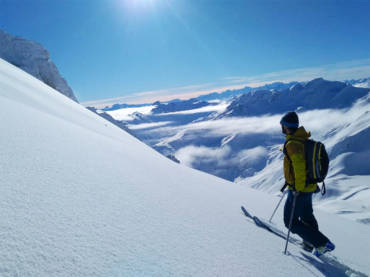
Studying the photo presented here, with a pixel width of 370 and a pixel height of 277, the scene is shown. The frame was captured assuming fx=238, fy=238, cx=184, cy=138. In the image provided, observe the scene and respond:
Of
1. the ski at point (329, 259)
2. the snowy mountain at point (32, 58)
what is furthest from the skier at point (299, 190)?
the snowy mountain at point (32, 58)

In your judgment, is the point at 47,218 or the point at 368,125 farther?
the point at 368,125

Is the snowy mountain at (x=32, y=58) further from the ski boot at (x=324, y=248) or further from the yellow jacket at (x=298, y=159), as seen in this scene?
the ski boot at (x=324, y=248)

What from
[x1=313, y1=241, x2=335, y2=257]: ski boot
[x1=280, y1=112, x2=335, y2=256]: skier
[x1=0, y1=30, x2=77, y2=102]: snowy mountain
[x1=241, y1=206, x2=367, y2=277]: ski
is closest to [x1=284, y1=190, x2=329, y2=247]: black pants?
[x1=280, y1=112, x2=335, y2=256]: skier

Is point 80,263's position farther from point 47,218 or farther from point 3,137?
point 3,137

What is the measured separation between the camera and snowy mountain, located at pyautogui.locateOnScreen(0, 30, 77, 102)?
6786 cm

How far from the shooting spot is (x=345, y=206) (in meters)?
75.2

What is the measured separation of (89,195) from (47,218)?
2.90ft

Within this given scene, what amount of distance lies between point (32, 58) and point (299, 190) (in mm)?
85965

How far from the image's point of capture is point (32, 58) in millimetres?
71375

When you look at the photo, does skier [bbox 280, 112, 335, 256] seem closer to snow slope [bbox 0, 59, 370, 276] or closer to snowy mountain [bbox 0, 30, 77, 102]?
snow slope [bbox 0, 59, 370, 276]

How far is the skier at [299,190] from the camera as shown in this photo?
4.29 m

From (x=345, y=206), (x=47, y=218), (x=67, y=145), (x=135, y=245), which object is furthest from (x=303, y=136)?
(x=345, y=206)

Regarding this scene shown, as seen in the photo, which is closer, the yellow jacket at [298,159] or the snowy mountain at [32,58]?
the yellow jacket at [298,159]

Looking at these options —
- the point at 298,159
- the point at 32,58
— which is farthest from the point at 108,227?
the point at 32,58
